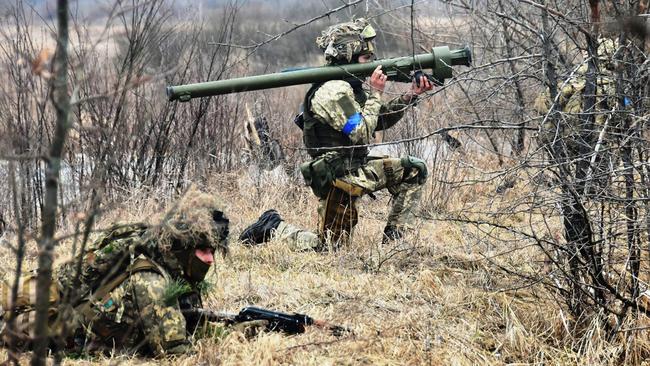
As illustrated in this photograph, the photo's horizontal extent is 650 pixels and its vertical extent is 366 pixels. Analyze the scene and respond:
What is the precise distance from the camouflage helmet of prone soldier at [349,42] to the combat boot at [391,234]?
1316mm

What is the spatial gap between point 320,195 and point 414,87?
4.31 ft

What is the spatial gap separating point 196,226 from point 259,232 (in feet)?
9.48

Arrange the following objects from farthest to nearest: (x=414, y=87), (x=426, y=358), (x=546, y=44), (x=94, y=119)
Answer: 1. (x=94, y=119)
2. (x=414, y=87)
3. (x=426, y=358)
4. (x=546, y=44)

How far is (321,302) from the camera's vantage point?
563 centimetres

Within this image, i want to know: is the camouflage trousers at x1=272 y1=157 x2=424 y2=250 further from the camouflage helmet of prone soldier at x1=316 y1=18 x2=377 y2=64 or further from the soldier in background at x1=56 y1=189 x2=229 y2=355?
the soldier in background at x1=56 y1=189 x2=229 y2=355

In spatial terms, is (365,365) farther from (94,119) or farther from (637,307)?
(94,119)

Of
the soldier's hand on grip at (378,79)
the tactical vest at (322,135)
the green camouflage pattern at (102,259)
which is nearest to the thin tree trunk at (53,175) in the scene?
the green camouflage pattern at (102,259)

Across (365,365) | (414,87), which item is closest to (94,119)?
(414,87)

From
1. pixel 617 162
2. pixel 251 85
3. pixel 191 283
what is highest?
pixel 251 85

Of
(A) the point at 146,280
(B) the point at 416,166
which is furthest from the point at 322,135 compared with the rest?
(A) the point at 146,280

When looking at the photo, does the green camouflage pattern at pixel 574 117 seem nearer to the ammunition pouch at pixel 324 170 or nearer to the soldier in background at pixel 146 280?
the soldier in background at pixel 146 280

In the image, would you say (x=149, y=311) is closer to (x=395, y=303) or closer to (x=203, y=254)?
(x=203, y=254)

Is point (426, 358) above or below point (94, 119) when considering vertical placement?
below

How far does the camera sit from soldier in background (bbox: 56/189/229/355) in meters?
4.39
